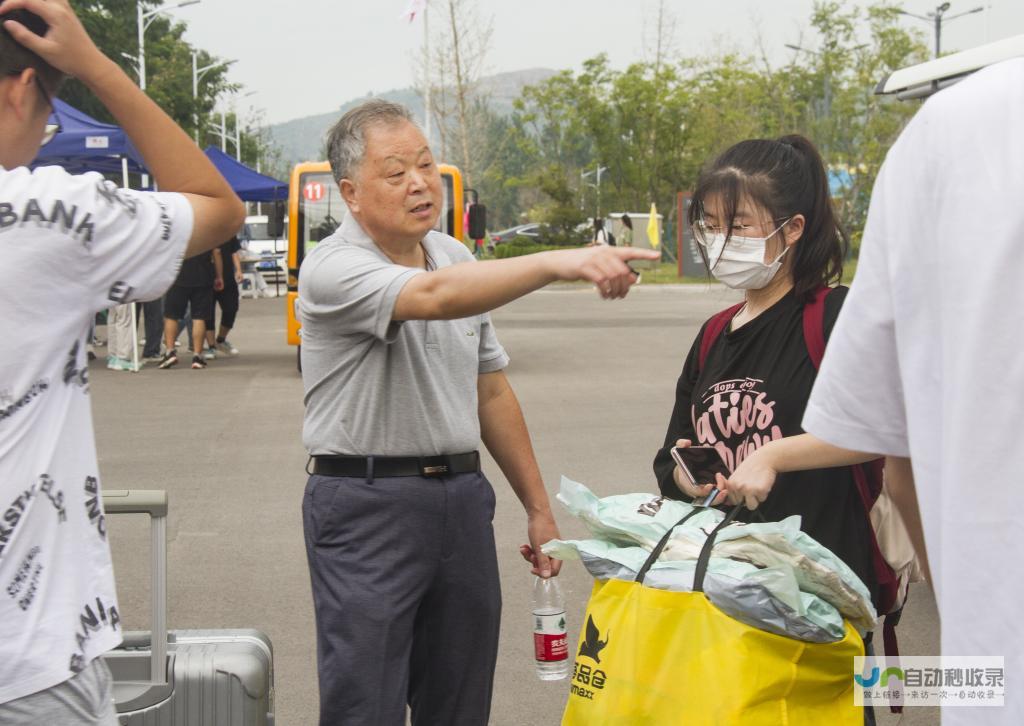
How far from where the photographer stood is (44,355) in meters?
1.92

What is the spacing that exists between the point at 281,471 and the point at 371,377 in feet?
20.1

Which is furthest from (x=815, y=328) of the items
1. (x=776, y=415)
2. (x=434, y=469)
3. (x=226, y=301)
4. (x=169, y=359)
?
(x=226, y=301)

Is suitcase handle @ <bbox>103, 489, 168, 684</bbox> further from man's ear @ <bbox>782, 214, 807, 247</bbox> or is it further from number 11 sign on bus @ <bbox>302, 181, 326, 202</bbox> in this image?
number 11 sign on bus @ <bbox>302, 181, 326, 202</bbox>

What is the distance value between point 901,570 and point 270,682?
1478 millimetres

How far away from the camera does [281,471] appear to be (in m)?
9.04

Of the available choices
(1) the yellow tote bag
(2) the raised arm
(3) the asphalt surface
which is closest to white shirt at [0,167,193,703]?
(2) the raised arm

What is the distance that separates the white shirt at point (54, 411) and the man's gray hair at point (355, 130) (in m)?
1.15

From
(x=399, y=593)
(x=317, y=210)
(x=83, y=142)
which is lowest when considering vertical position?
(x=399, y=593)

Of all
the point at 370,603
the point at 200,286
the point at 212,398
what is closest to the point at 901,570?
the point at 370,603

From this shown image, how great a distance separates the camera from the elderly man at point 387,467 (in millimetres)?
3080

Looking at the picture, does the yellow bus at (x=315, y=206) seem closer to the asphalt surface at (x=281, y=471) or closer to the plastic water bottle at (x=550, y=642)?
the asphalt surface at (x=281, y=471)

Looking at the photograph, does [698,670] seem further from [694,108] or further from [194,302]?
[694,108]

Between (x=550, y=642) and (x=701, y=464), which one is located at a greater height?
(x=701, y=464)

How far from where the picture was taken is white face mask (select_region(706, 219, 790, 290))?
10.8 feet
